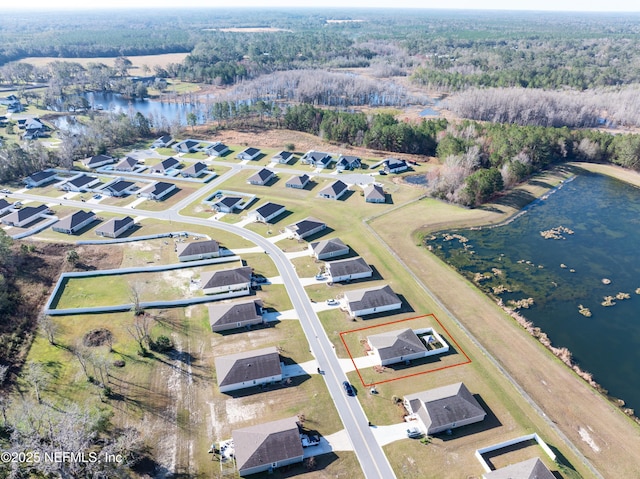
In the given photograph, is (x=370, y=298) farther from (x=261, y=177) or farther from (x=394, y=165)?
(x=394, y=165)

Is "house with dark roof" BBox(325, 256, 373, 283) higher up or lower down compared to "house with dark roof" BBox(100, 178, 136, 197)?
lower down

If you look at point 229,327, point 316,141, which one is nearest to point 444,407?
point 229,327

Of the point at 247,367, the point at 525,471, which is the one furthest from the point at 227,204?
the point at 525,471

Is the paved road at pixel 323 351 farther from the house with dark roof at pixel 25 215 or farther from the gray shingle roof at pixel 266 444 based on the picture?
the gray shingle roof at pixel 266 444

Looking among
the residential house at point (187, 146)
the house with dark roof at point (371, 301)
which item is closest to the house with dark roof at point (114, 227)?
the house with dark roof at point (371, 301)

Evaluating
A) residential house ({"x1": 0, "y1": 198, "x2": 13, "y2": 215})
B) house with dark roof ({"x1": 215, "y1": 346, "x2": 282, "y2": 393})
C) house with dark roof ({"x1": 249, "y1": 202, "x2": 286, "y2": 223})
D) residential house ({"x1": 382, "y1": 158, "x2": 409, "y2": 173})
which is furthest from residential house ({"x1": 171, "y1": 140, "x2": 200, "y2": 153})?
house with dark roof ({"x1": 215, "y1": 346, "x2": 282, "y2": 393})

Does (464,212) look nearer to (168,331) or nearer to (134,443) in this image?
(168,331)

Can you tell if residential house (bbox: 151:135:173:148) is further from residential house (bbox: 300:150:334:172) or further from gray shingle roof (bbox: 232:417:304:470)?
gray shingle roof (bbox: 232:417:304:470)
